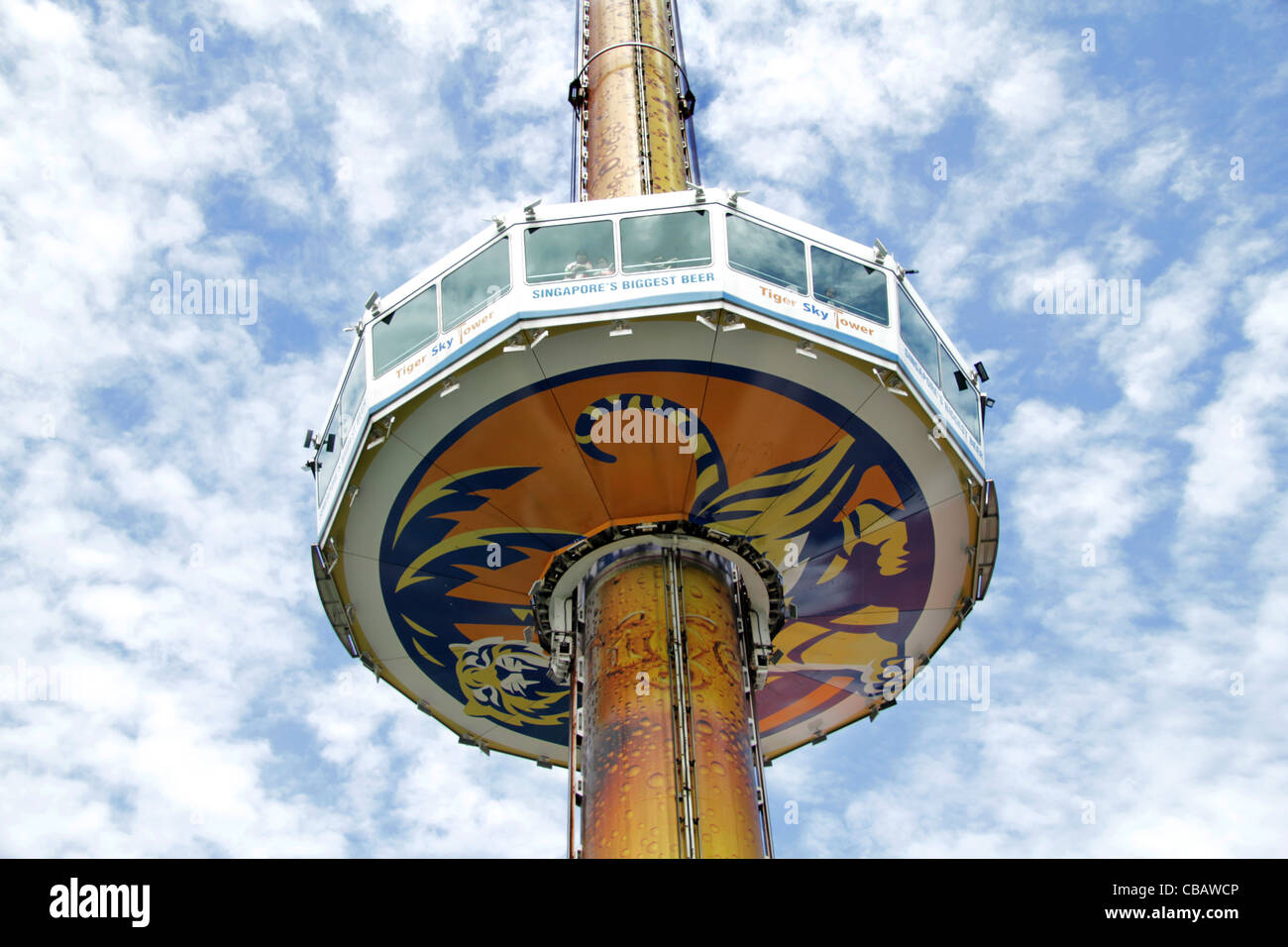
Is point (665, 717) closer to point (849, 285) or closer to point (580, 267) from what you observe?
point (580, 267)

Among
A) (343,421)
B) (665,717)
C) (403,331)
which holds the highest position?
(403,331)

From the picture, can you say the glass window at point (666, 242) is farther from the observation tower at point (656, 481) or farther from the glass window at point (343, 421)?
the glass window at point (343, 421)

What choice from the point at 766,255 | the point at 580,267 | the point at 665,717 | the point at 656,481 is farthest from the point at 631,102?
the point at 665,717

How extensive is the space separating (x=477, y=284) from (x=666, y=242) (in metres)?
3.20

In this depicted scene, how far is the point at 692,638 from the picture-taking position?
67.5ft

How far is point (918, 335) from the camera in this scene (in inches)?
830

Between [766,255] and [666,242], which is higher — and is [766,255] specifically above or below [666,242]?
below

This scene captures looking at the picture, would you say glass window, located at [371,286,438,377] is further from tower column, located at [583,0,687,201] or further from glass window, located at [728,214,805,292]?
tower column, located at [583,0,687,201]

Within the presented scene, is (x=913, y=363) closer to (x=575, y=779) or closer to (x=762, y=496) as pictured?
(x=762, y=496)

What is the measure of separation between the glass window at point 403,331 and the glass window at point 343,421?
0.45 m

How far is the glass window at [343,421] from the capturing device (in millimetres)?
20953

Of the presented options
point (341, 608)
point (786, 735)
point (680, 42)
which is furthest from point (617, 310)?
point (680, 42)

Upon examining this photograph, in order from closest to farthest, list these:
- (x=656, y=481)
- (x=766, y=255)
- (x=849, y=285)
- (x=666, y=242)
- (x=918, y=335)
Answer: (x=666, y=242), (x=766, y=255), (x=849, y=285), (x=918, y=335), (x=656, y=481)

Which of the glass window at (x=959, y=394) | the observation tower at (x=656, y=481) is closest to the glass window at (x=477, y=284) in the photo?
the observation tower at (x=656, y=481)
